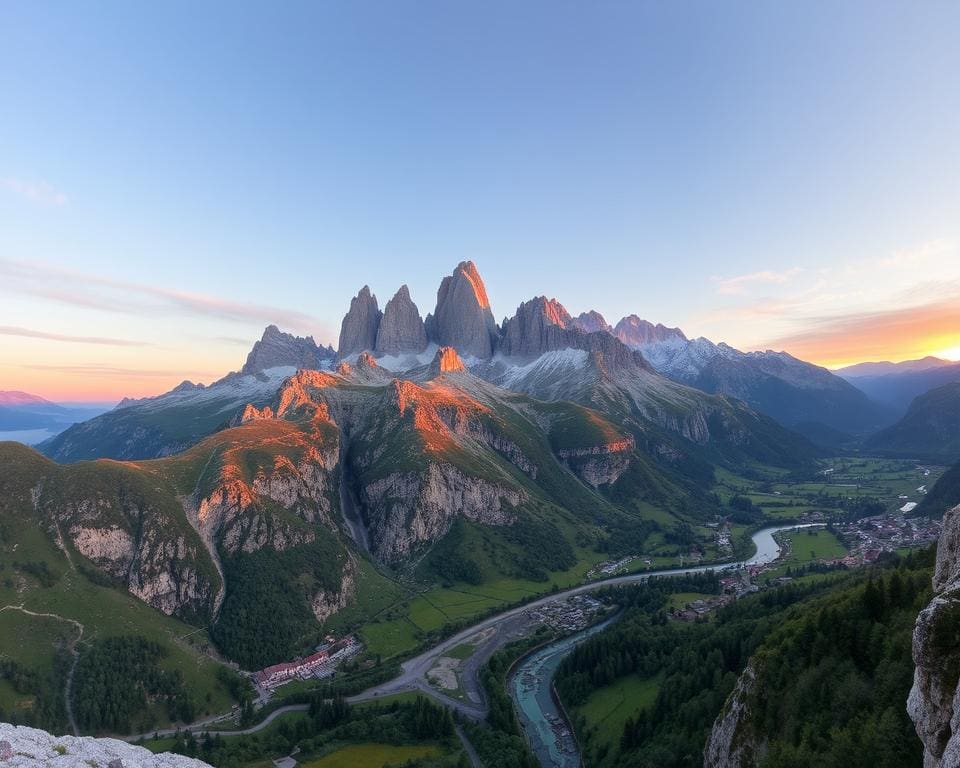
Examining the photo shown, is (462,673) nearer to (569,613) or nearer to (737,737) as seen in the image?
(569,613)

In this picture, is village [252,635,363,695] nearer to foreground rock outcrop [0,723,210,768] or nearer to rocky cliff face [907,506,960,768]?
foreground rock outcrop [0,723,210,768]

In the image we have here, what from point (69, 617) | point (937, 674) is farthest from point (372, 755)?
point (937, 674)

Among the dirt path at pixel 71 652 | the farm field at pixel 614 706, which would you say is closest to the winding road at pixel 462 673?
the dirt path at pixel 71 652

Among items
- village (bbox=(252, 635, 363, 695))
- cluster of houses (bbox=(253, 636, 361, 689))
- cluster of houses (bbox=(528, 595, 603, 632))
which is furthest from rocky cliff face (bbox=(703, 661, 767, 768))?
cluster of houses (bbox=(253, 636, 361, 689))

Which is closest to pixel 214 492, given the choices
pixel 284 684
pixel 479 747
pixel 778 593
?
pixel 284 684

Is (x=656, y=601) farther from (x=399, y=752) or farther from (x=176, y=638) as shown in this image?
(x=176, y=638)

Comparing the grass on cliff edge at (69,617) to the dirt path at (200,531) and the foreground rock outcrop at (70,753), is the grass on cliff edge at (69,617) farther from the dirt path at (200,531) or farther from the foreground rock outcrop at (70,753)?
the foreground rock outcrop at (70,753)
